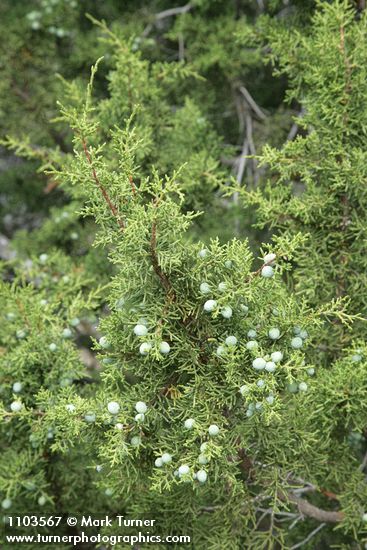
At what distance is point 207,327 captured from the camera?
71.1 inches

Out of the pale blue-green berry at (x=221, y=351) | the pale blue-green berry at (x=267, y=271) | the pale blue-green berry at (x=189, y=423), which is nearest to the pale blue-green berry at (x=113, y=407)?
the pale blue-green berry at (x=189, y=423)

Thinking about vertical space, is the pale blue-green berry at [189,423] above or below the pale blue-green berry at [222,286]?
below

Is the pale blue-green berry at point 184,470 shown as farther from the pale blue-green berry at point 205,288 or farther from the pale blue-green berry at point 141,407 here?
the pale blue-green berry at point 205,288

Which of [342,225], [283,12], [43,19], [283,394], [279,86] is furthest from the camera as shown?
[279,86]

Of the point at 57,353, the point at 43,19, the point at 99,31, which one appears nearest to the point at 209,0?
the point at 99,31

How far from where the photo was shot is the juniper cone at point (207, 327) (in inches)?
67.2

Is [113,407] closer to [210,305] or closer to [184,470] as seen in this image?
[184,470]

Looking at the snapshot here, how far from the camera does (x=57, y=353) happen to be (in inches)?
95.9

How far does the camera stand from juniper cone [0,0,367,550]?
5.60 feet

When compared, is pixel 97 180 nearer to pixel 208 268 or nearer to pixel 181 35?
pixel 208 268

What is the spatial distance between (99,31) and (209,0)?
2.77ft

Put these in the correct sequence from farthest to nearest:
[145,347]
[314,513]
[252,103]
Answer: [252,103], [314,513], [145,347]

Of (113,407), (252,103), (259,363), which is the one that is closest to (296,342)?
(259,363)

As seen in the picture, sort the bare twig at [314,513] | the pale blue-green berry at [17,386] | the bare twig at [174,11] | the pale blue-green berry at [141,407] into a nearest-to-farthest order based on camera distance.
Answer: the pale blue-green berry at [141,407], the pale blue-green berry at [17,386], the bare twig at [314,513], the bare twig at [174,11]
